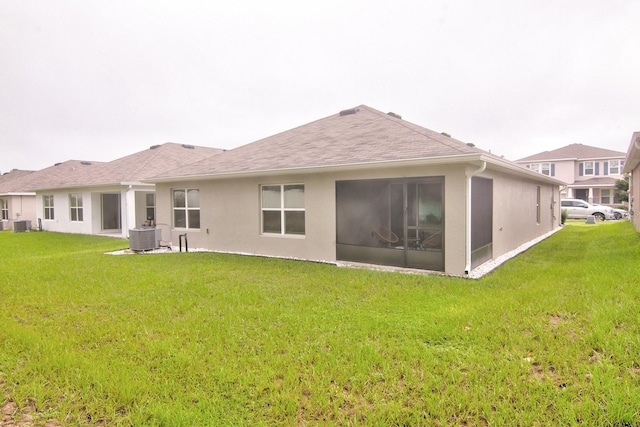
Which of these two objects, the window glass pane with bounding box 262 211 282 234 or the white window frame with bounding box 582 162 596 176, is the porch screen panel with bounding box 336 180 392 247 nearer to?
the window glass pane with bounding box 262 211 282 234

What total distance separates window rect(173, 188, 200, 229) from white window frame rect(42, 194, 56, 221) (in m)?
12.8

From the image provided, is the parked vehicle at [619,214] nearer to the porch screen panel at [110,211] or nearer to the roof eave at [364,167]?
the roof eave at [364,167]

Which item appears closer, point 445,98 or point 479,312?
point 479,312

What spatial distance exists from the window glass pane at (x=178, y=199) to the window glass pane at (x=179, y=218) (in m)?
0.22

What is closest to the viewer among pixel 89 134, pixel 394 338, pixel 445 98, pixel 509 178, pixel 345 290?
pixel 394 338

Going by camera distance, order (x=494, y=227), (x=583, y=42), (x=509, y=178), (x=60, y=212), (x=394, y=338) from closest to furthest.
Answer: (x=394, y=338)
(x=494, y=227)
(x=509, y=178)
(x=583, y=42)
(x=60, y=212)

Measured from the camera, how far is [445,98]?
22969mm

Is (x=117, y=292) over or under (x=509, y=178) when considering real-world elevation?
under

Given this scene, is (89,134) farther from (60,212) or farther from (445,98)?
(445,98)

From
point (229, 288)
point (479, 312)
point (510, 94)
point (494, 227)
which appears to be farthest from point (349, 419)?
point (510, 94)

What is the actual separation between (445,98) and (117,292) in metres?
21.8

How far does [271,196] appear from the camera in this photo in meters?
10.9

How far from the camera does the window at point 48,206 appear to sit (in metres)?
21.4

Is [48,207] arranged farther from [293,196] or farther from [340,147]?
[340,147]
